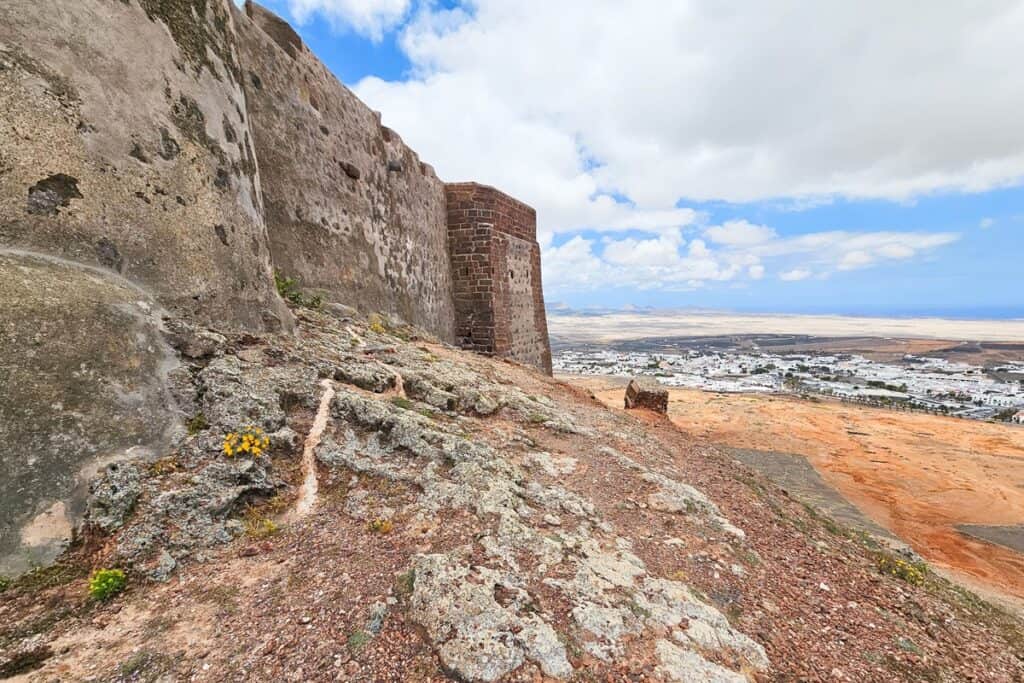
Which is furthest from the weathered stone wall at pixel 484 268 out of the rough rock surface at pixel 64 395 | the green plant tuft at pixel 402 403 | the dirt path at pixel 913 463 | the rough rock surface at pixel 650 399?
the rough rock surface at pixel 64 395

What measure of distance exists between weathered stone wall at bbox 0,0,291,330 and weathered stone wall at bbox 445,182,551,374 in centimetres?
863

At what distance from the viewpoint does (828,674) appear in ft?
10.1

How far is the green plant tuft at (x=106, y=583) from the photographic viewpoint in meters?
2.73

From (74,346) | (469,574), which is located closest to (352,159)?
(74,346)

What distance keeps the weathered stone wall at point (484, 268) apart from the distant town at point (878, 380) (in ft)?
70.8

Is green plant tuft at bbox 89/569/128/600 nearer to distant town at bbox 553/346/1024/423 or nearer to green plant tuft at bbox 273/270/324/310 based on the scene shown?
green plant tuft at bbox 273/270/324/310

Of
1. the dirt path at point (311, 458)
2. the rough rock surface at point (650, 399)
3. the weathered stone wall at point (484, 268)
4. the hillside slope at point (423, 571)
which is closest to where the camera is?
the hillside slope at point (423, 571)

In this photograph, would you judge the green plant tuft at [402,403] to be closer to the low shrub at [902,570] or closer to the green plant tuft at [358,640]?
the green plant tuft at [358,640]

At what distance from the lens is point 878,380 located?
126 ft

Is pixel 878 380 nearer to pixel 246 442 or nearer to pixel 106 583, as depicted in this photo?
pixel 246 442

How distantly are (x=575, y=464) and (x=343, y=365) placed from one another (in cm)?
311

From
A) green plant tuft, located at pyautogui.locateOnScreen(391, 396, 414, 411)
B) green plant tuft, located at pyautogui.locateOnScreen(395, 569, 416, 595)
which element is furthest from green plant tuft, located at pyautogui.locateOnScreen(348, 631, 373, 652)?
green plant tuft, located at pyautogui.locateOnScreen(391, 396, 414, 411)

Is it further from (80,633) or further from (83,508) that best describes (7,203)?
(80,633)

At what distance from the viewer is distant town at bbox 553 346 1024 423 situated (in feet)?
88.8
